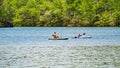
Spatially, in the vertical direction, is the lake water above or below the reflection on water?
below

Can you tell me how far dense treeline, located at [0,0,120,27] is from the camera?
162m

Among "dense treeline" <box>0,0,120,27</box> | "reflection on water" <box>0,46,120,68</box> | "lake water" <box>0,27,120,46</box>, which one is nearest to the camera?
"reflection on water" <box>0,46,120,68</box>

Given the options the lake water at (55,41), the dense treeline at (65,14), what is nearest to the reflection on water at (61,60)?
the lake water at (55,41)

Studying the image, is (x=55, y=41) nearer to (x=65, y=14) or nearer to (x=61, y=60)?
(x=61, y=60)

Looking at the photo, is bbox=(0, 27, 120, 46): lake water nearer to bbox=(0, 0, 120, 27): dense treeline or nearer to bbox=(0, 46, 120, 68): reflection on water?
bbox=(0, 46, 120, 68): reflection on water

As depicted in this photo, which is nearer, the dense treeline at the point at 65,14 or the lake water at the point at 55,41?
the lake water at the point at 55,41

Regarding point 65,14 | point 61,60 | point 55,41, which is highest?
point 61,60

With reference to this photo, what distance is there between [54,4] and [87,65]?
140 m

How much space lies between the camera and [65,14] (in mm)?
167500

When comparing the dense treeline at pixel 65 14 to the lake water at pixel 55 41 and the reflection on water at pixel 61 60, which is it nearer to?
the lake water at pixel 55 41

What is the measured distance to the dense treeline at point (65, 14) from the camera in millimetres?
161625

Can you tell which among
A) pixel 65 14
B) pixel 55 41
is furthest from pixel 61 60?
pixel 65 14

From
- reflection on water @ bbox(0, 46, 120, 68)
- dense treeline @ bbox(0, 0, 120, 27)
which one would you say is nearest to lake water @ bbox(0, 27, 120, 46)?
reflection on water @ bbox(0, 46, 120, 68)

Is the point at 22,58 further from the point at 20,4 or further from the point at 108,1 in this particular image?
the point at 20,4
